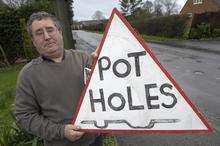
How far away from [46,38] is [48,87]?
349mm

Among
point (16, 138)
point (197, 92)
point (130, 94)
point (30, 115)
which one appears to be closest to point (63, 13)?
point (16, 138)

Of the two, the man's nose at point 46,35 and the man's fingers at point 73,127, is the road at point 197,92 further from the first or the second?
the man's nose at point 46,35

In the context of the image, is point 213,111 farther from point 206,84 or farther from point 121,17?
point 121,17

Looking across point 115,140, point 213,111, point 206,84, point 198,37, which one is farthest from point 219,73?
point 198,37

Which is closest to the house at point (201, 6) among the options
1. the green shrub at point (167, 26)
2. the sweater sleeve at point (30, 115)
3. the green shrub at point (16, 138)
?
the green shrub at point (167, 26)

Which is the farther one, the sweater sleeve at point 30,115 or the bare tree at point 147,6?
the bare tree at point 147,6

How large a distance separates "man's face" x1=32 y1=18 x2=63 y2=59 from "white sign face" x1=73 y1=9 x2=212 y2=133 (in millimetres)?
392

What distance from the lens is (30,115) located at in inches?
121

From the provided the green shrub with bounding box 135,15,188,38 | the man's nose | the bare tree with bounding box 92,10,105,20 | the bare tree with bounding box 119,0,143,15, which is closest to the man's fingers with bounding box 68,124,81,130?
the man's nose

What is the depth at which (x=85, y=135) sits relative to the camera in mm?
3250

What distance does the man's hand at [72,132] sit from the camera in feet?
9.61

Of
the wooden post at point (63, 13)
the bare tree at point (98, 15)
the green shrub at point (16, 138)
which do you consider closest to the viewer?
the green shrub at point (16, 138)

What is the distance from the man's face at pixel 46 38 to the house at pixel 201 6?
45559mm

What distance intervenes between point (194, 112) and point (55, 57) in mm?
1114
